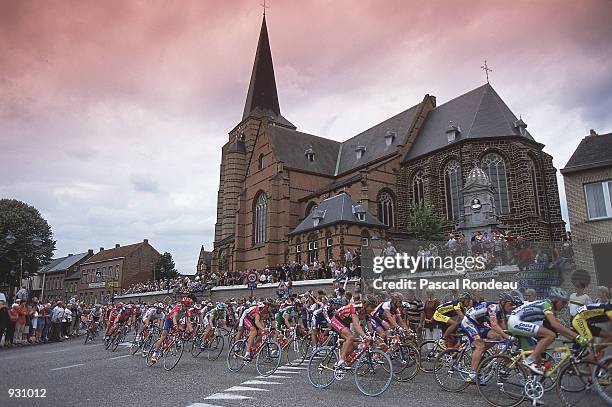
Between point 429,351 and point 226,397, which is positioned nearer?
point 226,397

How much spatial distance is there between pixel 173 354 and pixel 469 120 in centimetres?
3019

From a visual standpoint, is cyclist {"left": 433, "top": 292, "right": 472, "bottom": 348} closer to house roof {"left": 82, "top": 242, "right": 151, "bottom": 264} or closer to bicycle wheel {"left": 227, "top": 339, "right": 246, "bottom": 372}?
bicycle wheel {"left": 227, "top": 339, "right": 246, "bottom": 372}

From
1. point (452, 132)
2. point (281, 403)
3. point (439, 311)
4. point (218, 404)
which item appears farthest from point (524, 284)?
point (452, 132)

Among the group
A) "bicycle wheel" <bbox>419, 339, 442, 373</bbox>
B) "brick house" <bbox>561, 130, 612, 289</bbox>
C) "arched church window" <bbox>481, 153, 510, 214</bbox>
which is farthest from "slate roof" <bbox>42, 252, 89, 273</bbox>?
"bicycle wheel" <bbox>419, 339, 442, 373</bbox>

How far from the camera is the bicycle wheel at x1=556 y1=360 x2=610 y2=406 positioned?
6.17 meters

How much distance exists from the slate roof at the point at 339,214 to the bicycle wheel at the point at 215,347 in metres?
18.3

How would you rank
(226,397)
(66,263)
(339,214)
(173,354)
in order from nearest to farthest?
1. (226,397)
2. (173,354)
3. (339,214)
4. (66,263)

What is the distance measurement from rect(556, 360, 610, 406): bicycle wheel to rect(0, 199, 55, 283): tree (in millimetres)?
36070

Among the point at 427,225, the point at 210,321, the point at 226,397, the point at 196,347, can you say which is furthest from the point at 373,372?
the point at 427,225

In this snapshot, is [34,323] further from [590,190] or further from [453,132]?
[453,132]

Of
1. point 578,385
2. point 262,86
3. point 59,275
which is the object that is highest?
point 262,86

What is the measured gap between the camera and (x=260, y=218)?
4619cm

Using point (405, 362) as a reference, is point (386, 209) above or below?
above

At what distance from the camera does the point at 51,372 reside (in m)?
11.0
